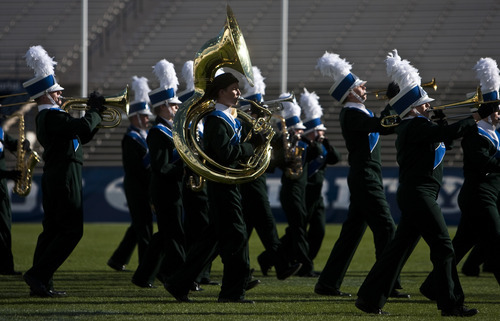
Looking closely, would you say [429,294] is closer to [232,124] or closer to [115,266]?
[232,124]

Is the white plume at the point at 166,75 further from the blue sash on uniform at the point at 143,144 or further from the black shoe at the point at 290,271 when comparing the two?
the black shoe at the point at 290,271

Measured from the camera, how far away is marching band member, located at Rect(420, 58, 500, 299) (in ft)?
25.6

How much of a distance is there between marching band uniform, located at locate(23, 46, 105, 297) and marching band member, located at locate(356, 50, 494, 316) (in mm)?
2560

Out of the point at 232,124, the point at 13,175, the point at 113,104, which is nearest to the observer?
the point at 232,124

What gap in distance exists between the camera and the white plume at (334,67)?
326 inches

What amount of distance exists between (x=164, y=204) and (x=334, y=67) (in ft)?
6.41

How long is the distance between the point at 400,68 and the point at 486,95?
155 centimetres

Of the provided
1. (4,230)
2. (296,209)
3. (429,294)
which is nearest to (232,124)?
(429,294)

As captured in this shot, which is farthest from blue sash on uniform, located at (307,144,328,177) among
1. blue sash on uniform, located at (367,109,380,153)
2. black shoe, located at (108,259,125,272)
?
blue sash on uniform, located at (367,109,380,153)

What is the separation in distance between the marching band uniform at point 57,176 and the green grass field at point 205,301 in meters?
0.30

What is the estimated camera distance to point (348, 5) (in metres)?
24.4

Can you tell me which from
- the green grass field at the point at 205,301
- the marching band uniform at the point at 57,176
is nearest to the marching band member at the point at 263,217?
the green grass field at the point at 205,301

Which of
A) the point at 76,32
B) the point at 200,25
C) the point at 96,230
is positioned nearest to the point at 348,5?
the point at 200,25

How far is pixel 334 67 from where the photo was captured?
27.4 feet
